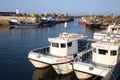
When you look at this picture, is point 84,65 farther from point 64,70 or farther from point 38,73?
point 38,73

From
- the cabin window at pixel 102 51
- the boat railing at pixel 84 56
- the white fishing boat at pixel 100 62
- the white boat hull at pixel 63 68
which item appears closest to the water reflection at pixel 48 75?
the white boat hull at pixel 63 68

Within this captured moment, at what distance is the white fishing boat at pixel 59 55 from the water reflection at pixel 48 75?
443 mm

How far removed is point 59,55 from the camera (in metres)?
19.9

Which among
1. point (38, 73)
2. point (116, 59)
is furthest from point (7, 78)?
point (116, 59)

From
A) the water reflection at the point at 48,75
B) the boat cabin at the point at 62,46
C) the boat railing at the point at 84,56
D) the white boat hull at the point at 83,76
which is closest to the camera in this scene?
the white boat hull at the point at 83,76

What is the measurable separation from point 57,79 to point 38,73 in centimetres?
247

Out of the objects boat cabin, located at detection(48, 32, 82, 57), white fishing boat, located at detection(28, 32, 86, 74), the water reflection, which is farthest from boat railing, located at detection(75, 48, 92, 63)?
the water reflection

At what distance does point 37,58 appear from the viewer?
1941 centimetres

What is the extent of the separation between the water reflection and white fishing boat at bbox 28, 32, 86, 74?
44 centimetres

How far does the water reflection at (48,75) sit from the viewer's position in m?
18.8

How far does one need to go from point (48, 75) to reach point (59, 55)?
7.22 ft

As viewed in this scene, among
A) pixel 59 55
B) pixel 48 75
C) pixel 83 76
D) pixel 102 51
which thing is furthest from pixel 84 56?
pixel 48 75

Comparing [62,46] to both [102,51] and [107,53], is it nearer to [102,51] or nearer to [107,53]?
[102,51]

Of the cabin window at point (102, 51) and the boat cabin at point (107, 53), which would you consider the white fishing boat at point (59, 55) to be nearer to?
the boat cabin at point (107, 53)
